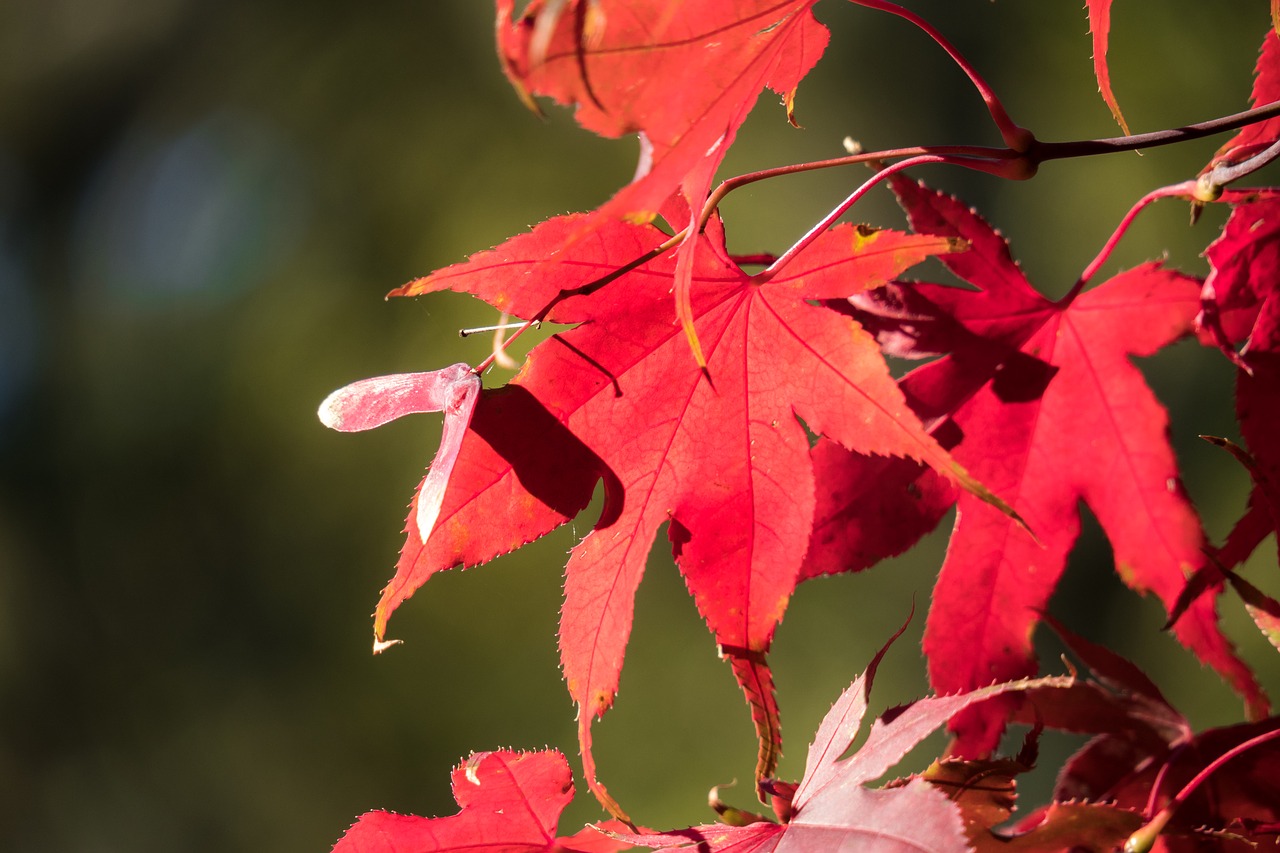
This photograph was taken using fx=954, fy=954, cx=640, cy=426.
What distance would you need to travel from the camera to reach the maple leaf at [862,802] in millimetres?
288

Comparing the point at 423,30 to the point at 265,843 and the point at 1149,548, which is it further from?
the point at 1149,548

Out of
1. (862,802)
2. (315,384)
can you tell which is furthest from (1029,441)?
(315,384)

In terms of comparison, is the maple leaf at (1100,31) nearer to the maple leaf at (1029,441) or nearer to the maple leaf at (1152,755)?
the maple leaf at (1029,441)

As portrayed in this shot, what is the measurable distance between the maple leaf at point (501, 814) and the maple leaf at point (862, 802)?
5 cm

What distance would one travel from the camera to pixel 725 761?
279 cm

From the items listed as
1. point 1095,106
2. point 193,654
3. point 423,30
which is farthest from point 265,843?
point 1095,106

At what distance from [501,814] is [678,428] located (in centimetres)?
19

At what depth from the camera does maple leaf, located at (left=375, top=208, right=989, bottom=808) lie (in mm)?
390

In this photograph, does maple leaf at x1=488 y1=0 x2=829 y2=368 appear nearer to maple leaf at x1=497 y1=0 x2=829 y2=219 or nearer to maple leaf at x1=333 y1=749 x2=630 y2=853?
maple leaf at x1=497 y1=0 x2=829 y2=219

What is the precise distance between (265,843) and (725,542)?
3337mm

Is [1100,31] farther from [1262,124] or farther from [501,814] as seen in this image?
[501,814]

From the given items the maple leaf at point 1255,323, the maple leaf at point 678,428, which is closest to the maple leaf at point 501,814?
the maple leaf at point 678,428

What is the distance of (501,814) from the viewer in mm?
428

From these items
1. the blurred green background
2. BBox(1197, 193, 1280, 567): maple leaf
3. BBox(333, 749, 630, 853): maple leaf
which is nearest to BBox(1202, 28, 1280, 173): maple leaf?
BBox(1197, 193, 1280, 567): maple leaf
